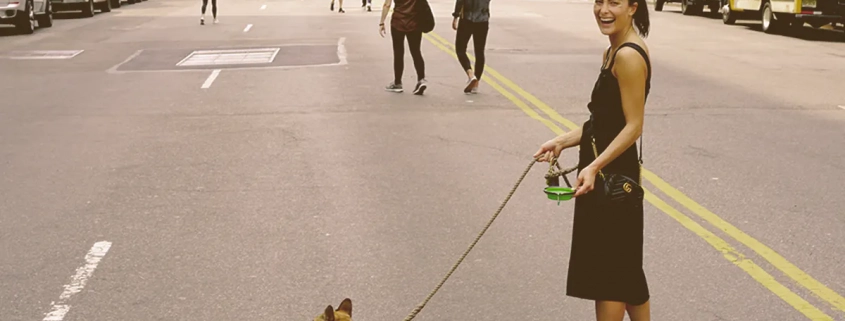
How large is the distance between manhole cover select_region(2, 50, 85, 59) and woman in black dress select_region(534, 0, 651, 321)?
55.4 ft

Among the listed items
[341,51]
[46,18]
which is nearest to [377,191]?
[341,51]

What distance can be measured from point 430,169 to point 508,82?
6.14 m

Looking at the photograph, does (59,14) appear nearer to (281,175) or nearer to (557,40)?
(557,40)

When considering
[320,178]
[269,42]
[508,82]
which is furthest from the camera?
[269,42]

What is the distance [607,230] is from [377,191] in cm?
454

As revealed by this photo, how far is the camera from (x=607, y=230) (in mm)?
4215

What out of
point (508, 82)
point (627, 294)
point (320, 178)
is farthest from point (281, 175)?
point (508, 82)

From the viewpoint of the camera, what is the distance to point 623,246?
13.9ft

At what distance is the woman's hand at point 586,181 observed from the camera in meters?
4.09

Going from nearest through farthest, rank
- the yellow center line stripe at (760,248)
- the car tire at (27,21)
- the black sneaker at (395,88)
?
the yellow center line stripe at (760,248)
the black sneaker at (395,88)
the car tire at (27,21)

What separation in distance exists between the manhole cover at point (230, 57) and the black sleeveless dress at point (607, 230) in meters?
14.5

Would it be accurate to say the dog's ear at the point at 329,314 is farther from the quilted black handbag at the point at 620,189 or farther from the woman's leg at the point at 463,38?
the woman's leg at the point at 463,38

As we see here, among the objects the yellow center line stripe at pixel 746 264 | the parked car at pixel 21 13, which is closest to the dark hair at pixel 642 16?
the yellow center line stripe at pixel 746 264

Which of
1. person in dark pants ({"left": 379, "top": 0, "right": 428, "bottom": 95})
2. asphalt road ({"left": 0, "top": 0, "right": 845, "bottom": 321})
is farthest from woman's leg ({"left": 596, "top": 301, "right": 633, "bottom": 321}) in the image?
person in dark pants ({"left": 379, "top": 0, "right": 428, "bottom": 95})
